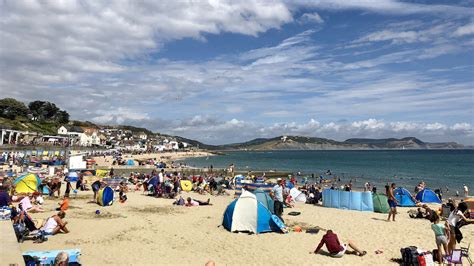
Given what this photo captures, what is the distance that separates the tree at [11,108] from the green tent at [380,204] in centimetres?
10467

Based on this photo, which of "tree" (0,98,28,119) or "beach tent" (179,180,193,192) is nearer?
"beach tent" (179,180,193,192)

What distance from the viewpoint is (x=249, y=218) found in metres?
13.1

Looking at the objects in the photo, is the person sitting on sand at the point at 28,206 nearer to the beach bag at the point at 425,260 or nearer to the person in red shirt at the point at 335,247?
the person in red shirt at the point at 335,247

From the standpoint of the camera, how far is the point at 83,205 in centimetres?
1781

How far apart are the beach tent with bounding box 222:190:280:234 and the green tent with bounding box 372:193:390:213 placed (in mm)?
7291

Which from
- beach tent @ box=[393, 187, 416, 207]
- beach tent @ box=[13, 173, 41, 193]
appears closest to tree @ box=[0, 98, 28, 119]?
beach tent @ box=[13, 173, 41, 193]

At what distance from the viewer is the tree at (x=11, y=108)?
322 feet

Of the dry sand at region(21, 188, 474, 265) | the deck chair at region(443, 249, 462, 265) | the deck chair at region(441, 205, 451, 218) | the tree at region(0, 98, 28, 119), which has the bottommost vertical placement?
the dry sand at region(21, 188, 474, 265)

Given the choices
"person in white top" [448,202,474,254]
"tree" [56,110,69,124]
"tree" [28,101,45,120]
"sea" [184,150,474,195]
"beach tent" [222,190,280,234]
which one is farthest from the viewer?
"tree" [56,110,69,124]

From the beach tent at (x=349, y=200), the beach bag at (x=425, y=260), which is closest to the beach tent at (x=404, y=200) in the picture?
the beach tent at (x=349, y=200)

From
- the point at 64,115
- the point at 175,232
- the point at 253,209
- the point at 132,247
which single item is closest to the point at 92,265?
the point at 132,247

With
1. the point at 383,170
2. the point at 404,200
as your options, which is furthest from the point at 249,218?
the point at 383,170

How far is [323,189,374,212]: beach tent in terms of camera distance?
720 inches

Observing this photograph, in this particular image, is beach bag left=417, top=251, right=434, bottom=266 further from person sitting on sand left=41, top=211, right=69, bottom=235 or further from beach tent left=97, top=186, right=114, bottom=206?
beach tent left=97, top=186, right=114, bottom=206
